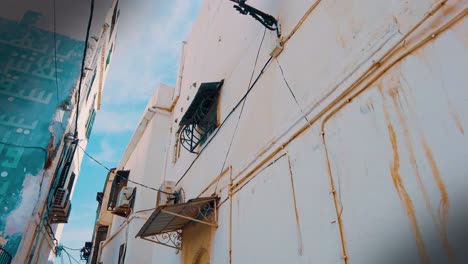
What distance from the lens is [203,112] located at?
8.08m

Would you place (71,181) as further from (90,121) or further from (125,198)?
(90,121)

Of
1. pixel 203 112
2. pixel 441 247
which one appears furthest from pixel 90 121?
pixel 441 247

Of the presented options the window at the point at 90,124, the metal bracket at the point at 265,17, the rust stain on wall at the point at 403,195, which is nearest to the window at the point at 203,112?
the metal bracket at the point at 265,17

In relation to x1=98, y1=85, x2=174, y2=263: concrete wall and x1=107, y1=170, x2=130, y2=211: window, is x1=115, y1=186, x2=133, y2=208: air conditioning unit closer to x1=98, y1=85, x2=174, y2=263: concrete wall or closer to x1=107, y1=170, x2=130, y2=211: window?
x1=98, y1=85, x2=174, y2=263: concrete wall

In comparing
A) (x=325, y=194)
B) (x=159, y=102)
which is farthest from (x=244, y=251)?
(x=159, y=102)

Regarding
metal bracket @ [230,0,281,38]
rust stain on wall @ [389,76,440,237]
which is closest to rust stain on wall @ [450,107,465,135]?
rust stain on wall @ [389,76,440,237]

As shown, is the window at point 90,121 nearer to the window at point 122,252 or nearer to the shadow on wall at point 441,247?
the window at point 122,252

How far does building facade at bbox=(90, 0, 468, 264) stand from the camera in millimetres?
2312

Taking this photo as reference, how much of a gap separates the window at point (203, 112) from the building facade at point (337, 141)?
392 millimetres

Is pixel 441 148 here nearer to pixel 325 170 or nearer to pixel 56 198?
pixel 325 170

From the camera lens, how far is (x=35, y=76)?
7.33 meters

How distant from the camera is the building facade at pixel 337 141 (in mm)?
2312

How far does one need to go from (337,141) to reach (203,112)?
5173 millimetres

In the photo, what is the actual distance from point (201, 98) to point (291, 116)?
13.0 feet
